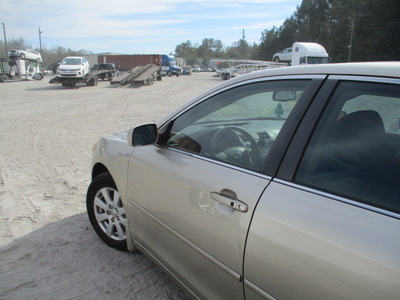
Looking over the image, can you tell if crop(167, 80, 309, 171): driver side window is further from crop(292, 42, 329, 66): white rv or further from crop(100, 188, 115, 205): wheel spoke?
crop(292, 42, 329, 66): white rv

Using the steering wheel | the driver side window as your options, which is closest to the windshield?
the driver side window

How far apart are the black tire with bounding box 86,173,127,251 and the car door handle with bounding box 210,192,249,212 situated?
138 centimetres

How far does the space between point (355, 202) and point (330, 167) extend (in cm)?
22

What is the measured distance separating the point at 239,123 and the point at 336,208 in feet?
4.32

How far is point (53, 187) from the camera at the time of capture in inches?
179

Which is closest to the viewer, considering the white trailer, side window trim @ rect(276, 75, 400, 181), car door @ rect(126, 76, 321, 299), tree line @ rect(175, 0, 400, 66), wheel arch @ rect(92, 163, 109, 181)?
side window trim @ rect(276, 75, 400, 181)

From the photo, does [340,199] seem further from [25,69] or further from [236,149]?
[25,69]

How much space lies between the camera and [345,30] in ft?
158

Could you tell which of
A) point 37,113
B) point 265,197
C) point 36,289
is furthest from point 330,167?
point 37,113

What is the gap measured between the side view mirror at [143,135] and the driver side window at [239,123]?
0.13m

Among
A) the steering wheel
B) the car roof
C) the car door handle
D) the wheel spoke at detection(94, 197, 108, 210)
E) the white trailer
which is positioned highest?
the white trailer

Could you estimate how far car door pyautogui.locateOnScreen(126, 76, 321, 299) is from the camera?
1.61 meters

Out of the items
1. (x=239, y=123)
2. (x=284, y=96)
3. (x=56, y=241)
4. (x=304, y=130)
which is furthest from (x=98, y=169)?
(x=304, y=130)

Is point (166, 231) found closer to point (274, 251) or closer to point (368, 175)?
point (274, 251)
